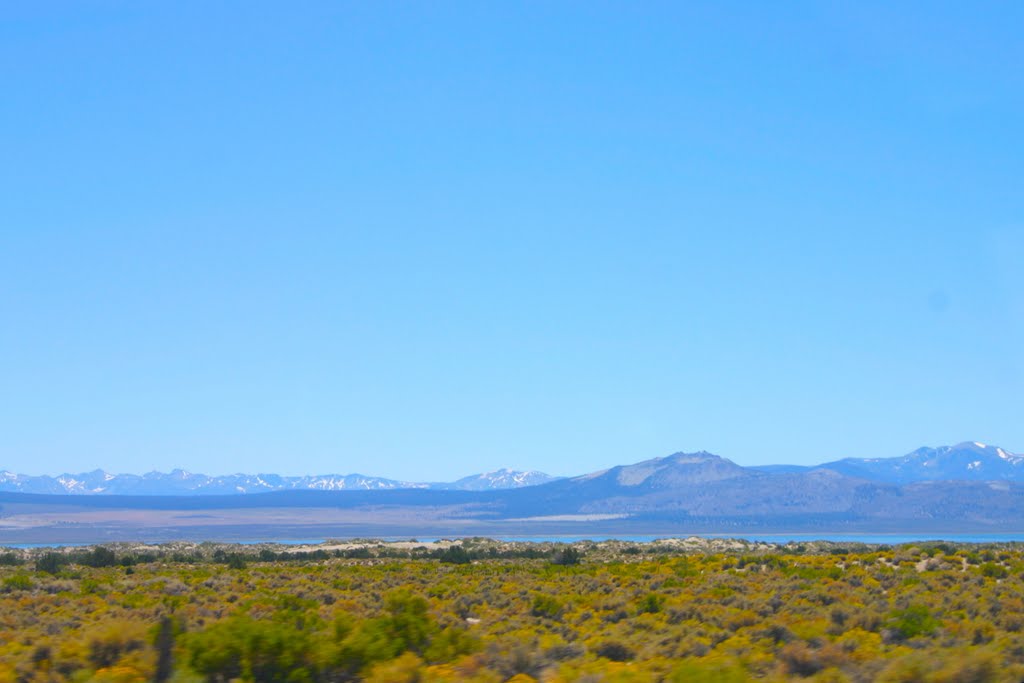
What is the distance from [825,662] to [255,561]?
39795 millimetres

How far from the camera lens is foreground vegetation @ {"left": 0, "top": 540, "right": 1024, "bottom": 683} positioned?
1452cm

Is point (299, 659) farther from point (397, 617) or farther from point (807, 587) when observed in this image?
point (807, 587)

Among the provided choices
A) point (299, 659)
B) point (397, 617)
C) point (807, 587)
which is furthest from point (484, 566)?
point (299, 659)

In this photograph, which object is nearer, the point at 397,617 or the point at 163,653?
the point at 163,653

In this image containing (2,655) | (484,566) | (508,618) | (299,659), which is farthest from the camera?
(484,566)

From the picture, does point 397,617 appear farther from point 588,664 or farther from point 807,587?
point 807,587

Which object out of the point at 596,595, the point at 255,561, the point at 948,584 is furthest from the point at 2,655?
the point at 255,561

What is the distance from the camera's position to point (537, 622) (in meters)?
22.6

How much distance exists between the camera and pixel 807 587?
26.8m

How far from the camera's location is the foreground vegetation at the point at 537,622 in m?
14.5

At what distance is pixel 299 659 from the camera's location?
14.9 m

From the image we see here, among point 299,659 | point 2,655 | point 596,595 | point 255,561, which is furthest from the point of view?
point 255,561

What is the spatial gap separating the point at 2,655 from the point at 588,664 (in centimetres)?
906

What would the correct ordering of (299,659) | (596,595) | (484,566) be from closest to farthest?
1. (299,659)
2. (596,595)
3. (484,566)
